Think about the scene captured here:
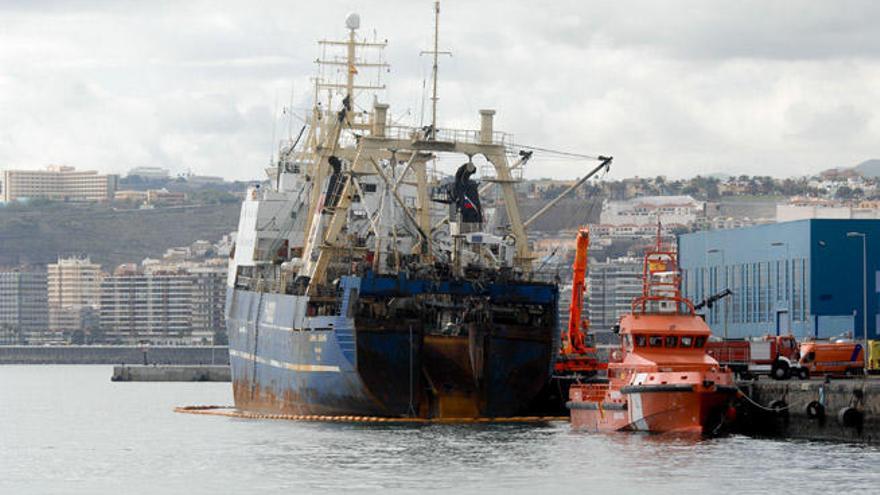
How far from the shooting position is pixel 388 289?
76812mm

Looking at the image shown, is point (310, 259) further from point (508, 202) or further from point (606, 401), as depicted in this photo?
point (606, 401)

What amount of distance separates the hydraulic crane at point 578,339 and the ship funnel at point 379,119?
1112 cm

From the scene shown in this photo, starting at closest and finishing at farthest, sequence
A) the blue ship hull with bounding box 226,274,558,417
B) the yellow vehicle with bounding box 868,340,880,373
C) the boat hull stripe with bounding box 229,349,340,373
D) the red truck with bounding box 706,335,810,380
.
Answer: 1. the blue ship hull with bounding box 226,274,558,417
2. the red truck with bounding box 706,335,810,380
3. the boat hull stripe with bounding box 229,349,340,373
4. the yellow vehicle with bounding box 868,340,880,373

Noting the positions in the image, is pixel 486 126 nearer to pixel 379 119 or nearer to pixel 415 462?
pixel 379 119

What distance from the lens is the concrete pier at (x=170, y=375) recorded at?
192 m

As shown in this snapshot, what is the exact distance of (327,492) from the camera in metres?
54.8

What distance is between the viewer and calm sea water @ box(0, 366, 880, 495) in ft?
184

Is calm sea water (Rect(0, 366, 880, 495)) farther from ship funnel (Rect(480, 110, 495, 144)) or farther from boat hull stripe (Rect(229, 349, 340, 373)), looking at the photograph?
ship funnel (Rect(480, 110, 495, 144))

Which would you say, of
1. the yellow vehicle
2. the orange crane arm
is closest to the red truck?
the yellow vehicle

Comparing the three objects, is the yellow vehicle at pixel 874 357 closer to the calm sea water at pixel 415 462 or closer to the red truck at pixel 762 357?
the red truck at pixel 762 357

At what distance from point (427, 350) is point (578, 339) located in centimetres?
1620

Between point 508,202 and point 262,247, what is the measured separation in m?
15.4

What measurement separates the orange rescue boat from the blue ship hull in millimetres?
2942

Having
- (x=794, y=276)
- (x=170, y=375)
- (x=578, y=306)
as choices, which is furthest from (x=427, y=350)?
(x=170, y=375)
